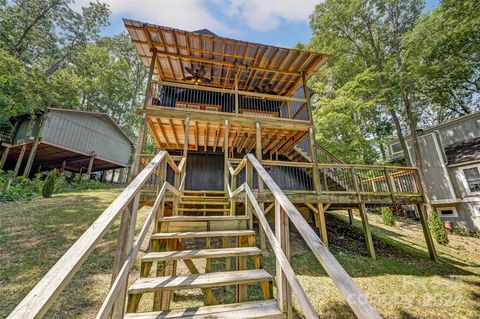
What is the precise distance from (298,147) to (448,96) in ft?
58.5

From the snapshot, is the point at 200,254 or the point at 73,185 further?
the point at 73,185

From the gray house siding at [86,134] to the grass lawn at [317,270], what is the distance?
22.9ft

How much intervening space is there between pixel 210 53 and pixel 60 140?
13946 millimetres

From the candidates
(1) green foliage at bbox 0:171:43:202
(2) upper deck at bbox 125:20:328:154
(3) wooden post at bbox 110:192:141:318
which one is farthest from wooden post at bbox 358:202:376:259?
(1) green foliage at bbox 0:171:43:202

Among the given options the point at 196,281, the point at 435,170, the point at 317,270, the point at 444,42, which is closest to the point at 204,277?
the point at 196,281

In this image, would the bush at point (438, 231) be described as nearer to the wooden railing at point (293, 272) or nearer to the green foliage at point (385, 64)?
the green foliage at point (385, 64)

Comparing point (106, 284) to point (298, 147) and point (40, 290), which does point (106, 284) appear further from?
point (298, 147)

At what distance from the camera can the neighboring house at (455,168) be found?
477 inches

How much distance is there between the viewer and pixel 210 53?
23.3 feet

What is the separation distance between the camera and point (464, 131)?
587 inches

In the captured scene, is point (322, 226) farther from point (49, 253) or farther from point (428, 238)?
point (49, 253)

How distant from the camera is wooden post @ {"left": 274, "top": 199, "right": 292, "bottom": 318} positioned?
1.83 m

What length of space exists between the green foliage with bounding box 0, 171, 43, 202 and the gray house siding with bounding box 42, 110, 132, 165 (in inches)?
121

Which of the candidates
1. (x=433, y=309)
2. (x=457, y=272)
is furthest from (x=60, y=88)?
(x=457, y=272)
